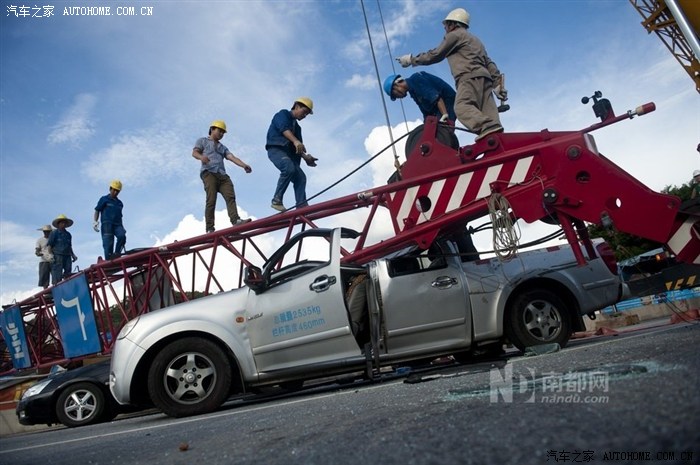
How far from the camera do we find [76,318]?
7.27 m

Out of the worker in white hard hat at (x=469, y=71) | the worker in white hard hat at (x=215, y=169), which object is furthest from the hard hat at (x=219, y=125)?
the worker in white hard hat at (x=469, y=71)

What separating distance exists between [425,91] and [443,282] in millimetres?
2302

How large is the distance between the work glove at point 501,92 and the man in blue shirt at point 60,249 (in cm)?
864

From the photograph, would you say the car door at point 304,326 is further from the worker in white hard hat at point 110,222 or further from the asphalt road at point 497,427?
the worker in white hard hat at point 110,222

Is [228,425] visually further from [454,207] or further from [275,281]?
[454,207]

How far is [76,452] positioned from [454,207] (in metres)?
3.49

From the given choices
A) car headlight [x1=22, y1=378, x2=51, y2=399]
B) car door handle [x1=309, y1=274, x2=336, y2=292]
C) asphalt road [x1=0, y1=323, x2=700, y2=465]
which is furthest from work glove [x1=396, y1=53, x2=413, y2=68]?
car headlight [x1=22, y1=378, x2=51, y2=399]

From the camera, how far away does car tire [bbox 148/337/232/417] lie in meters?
4.12

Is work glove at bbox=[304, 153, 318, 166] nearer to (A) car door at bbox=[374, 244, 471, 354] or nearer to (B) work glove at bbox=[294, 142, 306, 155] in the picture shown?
(B) work glove at bbox=[294, 142, 306, 155]

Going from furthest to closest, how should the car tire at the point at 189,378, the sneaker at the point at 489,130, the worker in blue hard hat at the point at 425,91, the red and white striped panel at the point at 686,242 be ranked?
1. the worker in blue hard hat at the point at 425,91
2. the sneaker at the point at 489,130
3. the car tire at the point at 189,378
4. the red and white striped panel at the point at 686,242

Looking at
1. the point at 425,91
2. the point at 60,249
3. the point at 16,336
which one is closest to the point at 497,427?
the point at 425,91

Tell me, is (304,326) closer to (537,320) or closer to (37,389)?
(537,320)

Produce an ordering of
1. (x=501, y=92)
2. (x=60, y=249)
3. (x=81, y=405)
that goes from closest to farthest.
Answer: (x=501, y=92)
(x=81, y=405)
(x=60, y=249)

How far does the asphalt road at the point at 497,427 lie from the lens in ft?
3.71
